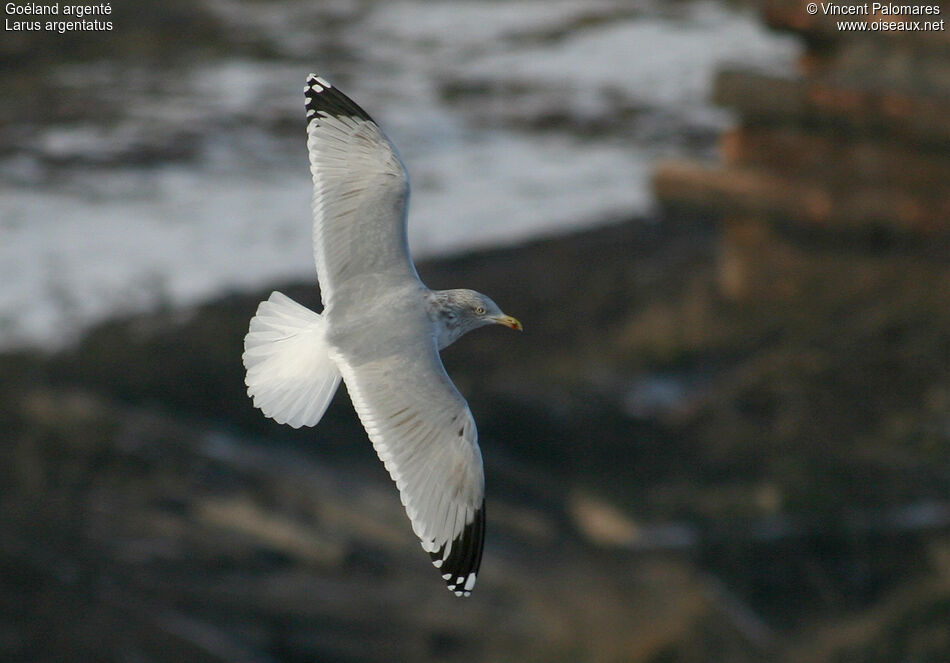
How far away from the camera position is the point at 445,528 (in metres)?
2.30

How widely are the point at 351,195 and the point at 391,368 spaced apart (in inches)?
17.7

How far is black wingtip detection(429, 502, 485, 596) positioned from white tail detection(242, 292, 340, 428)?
0.32m

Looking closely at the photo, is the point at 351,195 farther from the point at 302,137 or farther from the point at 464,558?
the point at 302,137

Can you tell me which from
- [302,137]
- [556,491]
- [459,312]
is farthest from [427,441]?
[302,137]

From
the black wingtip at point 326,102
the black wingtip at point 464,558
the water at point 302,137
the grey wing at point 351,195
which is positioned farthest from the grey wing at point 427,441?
the water at point 302,137

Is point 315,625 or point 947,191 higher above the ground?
point 947,191

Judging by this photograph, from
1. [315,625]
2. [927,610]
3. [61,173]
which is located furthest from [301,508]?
[61,173]

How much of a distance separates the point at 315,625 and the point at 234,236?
3.52 meters

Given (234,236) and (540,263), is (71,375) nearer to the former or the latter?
(234,236)

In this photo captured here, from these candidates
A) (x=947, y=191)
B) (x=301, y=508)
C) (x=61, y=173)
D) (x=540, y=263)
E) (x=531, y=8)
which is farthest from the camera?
(x=531, y=8)

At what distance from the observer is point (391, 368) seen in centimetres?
231

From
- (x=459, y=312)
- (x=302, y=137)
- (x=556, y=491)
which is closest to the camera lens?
(x=459, y=312)

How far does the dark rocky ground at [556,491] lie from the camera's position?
18.0 ft

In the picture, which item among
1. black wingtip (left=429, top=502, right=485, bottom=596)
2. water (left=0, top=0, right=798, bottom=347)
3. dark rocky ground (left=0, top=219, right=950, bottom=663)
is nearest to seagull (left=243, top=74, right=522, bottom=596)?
black wingtip (left=429, top=502, right=485, bottom=596)
